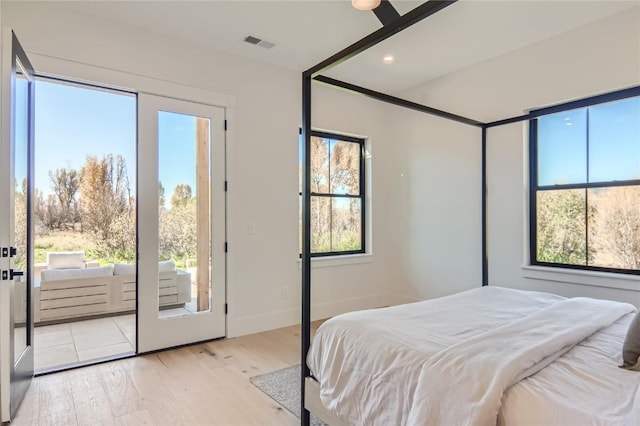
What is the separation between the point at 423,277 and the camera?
14.5 feet

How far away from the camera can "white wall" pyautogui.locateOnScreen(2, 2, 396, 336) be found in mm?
2855

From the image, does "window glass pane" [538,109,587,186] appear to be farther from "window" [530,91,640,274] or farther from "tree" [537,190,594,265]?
"tree" [537,190,594,265]

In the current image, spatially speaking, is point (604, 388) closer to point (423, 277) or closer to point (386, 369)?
point (386, 369)

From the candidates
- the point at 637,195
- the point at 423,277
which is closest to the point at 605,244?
the point at 637,195

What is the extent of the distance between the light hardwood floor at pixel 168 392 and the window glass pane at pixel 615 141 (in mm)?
3014

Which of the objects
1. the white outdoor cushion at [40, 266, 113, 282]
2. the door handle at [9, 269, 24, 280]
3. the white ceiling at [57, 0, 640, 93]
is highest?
the white ceiling at [57, 0, 640, 93]

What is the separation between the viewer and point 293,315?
13.1ft

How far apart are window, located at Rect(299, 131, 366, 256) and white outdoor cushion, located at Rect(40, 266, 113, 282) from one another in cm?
277

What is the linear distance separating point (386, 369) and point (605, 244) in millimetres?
2625

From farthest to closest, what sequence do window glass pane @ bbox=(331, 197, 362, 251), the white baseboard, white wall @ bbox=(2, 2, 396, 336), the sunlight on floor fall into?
window glass pane @ bbox=(331, 197, 362, 251)
the white baseboard
the sunlight on floor
white wall @ bbox=(2, 2, 396, 336)

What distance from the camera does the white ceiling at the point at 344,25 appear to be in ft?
9.01

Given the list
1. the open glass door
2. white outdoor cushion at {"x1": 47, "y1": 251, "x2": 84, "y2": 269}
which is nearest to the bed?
the open glass door

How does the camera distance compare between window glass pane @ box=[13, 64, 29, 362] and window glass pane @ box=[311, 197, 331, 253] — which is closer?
window glass pane @ box=[13, 64, 29, 362]

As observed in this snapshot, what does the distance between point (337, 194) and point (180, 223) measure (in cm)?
195
